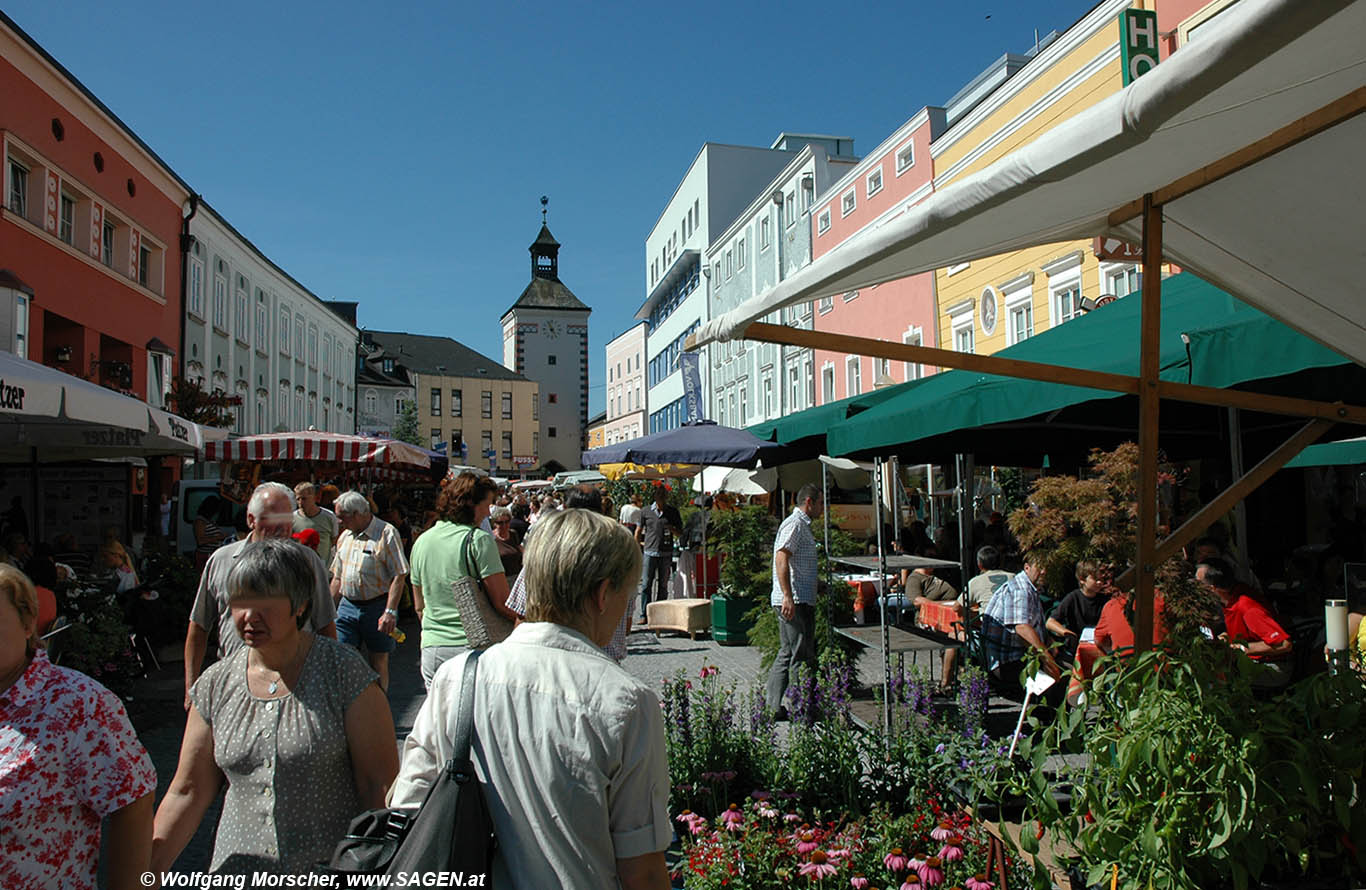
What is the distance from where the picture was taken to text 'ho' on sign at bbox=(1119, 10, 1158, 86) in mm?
13477

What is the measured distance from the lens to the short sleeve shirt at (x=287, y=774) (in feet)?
8.90

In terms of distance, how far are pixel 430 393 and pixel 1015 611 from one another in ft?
273

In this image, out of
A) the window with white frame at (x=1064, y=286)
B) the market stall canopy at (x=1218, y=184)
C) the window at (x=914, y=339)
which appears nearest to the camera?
the market stall canopy at (x=1218, y=184)

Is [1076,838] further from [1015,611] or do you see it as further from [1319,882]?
[1015,611]

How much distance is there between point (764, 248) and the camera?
117ft

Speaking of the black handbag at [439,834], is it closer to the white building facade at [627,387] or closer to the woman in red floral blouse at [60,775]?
the woman in red floral blouse at [60,775]

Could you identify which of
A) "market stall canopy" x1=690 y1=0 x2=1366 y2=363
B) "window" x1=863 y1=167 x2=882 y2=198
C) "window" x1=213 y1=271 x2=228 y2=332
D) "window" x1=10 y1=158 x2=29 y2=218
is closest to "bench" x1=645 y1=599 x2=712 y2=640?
"market stall canopy" x1=690 y1=0 x2=1366 y2=363

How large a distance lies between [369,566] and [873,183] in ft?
69.2

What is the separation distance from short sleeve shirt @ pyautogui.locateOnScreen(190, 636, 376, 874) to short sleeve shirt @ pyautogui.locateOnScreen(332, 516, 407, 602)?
4153mm

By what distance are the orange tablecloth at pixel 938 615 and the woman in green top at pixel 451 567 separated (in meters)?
5.59

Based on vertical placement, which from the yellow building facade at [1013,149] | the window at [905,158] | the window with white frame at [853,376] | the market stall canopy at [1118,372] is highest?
the window at [905,158]

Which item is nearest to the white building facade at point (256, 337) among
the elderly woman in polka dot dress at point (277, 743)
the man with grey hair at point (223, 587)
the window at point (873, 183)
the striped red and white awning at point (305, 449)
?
the striped red and white awning at point (305, 449)

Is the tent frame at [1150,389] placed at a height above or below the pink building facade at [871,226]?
below

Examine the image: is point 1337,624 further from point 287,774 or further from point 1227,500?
point 287,774
